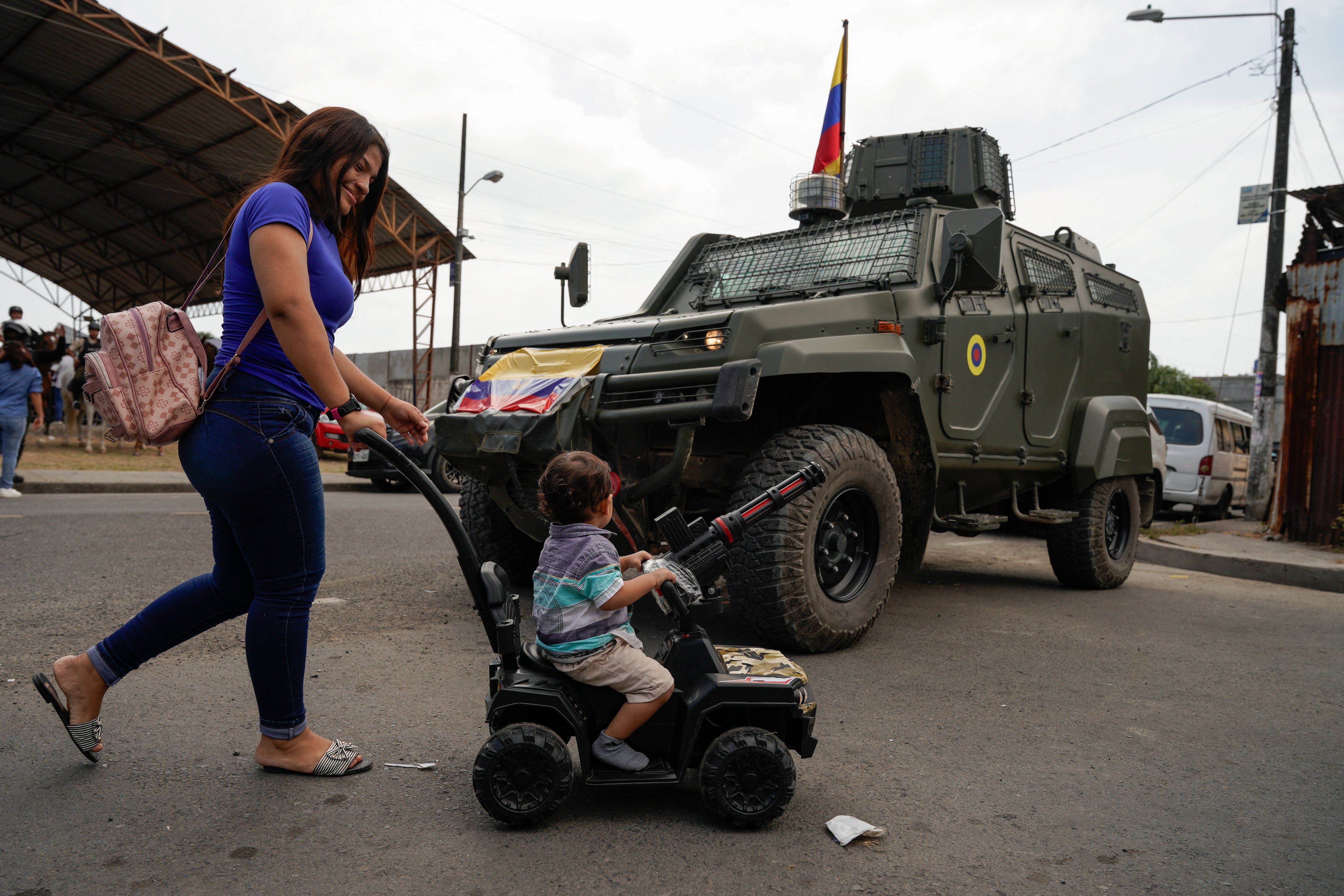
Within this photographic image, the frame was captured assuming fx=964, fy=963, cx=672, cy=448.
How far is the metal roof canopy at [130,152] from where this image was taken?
18766 millimetres

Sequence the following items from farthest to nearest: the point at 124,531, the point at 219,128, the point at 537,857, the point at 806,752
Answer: the point at 219,128, the point at 124,531, the point at 806,752, the point at 537,857

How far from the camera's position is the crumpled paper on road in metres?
2.39

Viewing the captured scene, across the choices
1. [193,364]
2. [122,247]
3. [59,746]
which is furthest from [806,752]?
[122,247]

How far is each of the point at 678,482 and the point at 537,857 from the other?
232 cm

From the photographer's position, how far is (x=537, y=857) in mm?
2279

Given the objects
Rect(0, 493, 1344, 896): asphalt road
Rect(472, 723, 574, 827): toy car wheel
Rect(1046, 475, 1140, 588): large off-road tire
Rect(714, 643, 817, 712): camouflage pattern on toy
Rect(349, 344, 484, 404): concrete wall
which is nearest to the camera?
Rect(0, 493, 1344, 896): asphalt road

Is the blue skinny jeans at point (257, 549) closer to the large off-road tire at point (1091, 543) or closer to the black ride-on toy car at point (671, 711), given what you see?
the black ride-on toy car at point (671, 711)

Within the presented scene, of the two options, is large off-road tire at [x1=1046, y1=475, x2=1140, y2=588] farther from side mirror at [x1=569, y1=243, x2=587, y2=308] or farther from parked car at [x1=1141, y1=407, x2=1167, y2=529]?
side mirror at [x1=569, y1=243, x2=587, y2=308]

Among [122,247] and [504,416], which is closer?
[504,416]

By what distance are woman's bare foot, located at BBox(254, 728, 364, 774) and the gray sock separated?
837 millimetres

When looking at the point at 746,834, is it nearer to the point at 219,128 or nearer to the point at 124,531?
the point at 124,531

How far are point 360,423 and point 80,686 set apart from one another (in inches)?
45.6

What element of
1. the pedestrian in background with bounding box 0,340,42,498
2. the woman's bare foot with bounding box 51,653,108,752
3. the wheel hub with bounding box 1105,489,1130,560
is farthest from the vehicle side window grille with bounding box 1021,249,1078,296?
the pedestrian in background with bounding box 0,340,42,498

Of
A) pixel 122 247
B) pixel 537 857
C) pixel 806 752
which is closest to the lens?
pixel 537 857
